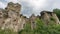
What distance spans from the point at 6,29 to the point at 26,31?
275 inches

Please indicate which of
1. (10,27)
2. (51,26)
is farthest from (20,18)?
(51,26)

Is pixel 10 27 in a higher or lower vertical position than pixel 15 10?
lower

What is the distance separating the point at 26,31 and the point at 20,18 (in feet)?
9.23

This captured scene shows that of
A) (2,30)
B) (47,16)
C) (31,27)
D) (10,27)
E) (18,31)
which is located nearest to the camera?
(2,30)

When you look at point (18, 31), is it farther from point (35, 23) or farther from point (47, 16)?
point (47, 16)

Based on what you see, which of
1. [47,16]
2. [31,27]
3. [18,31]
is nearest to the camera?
[18,31]

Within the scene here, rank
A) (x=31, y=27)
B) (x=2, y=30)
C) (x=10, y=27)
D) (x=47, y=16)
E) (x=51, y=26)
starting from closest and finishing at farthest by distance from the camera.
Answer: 1. (x=2, y=30)
2. (x=10, y=27)
3. (x=31, y=27)
4. (x=51, y=26)
5. (x=47, y=16)

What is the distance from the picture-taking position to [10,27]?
1512 inches

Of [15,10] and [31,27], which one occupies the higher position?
[15,10]

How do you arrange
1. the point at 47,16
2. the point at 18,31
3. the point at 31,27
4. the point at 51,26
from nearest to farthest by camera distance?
the point at 18,31, the point at 31,27, the point at 51,26, the point at 47,16

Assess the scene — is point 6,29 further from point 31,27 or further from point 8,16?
point 31,27

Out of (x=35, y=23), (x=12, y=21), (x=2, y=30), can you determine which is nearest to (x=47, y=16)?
(x=35, y=23)

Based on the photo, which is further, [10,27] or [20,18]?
[20,18]

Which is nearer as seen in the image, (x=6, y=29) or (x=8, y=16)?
(x=6, y=29)
